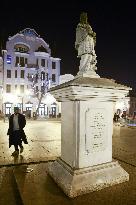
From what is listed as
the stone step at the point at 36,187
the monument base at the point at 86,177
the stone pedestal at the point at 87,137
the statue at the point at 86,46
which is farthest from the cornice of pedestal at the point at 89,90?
the stone step at the point at 36,187

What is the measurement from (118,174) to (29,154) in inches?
138

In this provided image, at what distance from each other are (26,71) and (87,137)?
39.9 m

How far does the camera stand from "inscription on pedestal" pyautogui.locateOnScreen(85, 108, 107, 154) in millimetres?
4691

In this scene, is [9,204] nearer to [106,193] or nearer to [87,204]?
[87,204]

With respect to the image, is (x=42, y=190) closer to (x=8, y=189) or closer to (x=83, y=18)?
(x=8, y=189)

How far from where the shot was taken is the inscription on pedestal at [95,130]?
4.69 m

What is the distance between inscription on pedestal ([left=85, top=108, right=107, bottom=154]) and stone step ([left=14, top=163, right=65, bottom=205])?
3.44 ft

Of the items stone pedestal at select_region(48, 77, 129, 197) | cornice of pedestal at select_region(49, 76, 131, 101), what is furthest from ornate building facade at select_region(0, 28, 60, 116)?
cornice of pedestal at select_region(49, 76, 131, 101)

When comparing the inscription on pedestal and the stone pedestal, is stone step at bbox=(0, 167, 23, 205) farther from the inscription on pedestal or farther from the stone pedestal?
the inscription on pedestal

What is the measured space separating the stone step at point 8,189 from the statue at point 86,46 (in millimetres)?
2775

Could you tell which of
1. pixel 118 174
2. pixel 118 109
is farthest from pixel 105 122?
pixel 118 109

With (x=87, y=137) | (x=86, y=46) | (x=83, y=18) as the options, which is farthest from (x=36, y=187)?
A: (x=83, y=18)

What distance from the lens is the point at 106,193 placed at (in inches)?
171

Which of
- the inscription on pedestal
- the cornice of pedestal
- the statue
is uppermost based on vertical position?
the statue
